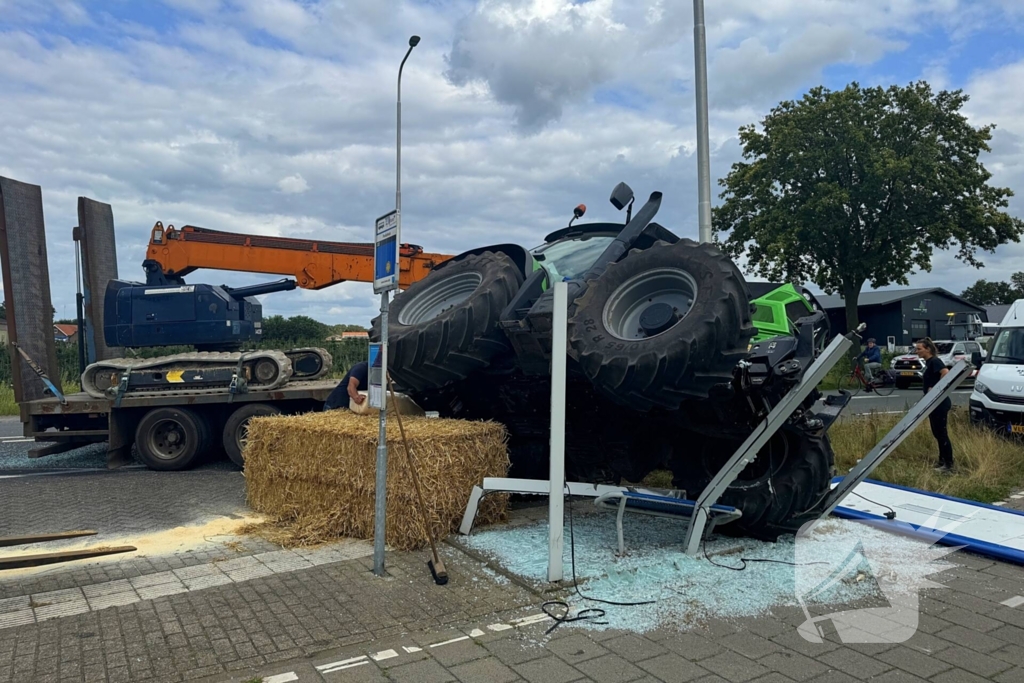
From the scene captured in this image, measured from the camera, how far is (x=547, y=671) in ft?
11.8

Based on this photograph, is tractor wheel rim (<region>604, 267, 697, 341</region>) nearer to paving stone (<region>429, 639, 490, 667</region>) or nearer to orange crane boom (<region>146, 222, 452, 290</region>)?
paving stone (<region>429, 639, 490, 667</region>)

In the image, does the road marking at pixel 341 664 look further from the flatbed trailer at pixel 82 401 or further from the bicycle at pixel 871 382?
the bicycle at pixel 871 382

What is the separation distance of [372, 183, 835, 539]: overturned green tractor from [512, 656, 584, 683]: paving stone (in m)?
1.83

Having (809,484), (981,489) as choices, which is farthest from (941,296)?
(809,484)

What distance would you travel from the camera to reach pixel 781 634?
399cm

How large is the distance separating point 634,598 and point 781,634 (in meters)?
0.85

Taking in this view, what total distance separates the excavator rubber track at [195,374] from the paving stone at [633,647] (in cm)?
731

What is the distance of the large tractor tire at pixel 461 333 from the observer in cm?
607

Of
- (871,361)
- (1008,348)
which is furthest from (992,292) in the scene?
(1008,348)

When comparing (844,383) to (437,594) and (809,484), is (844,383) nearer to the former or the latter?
(809,484)

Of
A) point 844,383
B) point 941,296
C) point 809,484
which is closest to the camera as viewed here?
point 809,484

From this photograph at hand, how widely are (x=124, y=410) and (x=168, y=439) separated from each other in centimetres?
72

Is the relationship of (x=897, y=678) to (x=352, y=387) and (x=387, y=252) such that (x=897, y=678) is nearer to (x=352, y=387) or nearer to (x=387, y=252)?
(x=387, y=252)

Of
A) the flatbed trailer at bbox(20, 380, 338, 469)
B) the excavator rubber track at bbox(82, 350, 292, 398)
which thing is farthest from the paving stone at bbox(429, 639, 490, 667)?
the excavator rubber track at bbox(82, 350, 292, 398)
